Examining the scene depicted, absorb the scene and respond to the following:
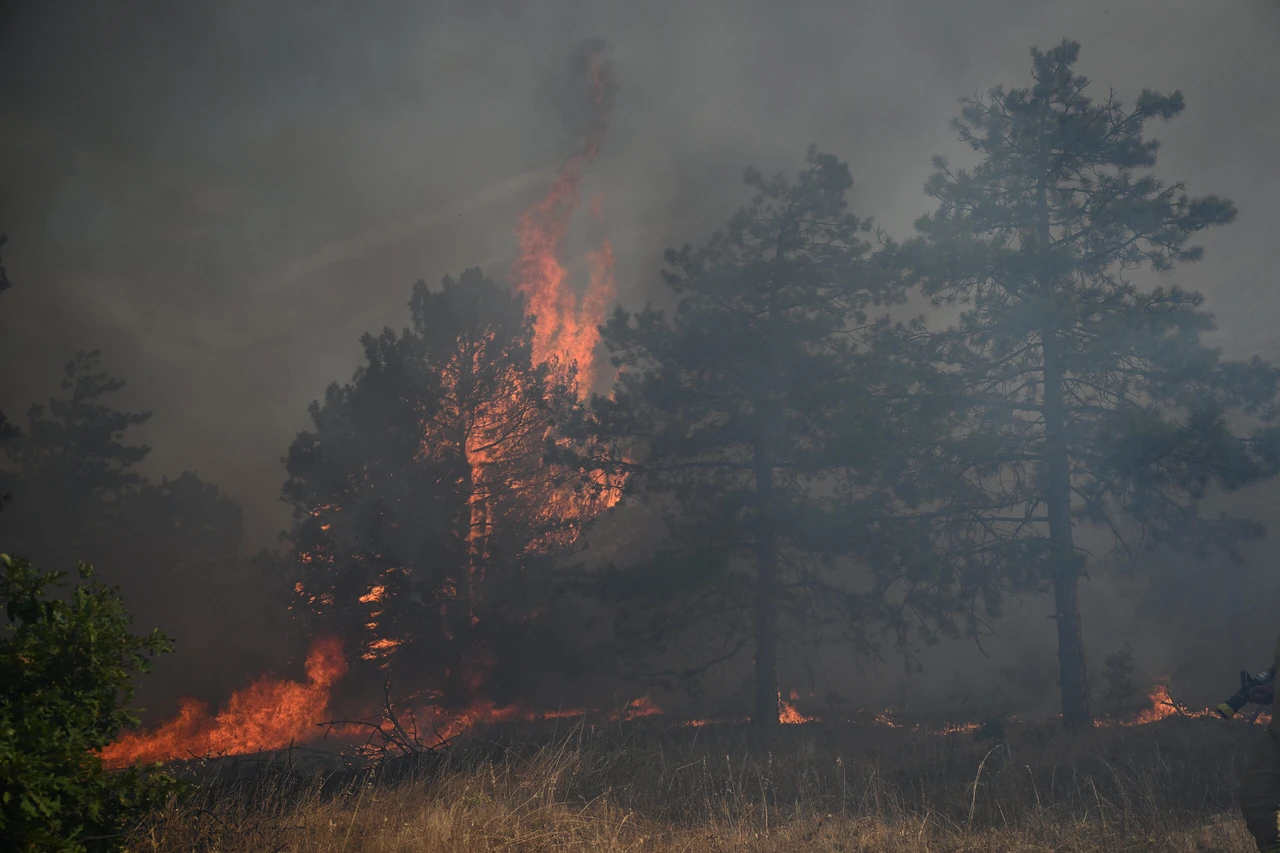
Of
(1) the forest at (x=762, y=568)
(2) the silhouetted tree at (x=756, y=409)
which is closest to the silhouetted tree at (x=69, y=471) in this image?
(1) the forest at (x=762, y=568)

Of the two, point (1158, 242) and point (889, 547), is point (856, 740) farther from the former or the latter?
point (1158, 242)

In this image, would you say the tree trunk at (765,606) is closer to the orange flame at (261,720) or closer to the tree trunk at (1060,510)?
the tree trunk at (1060,510)

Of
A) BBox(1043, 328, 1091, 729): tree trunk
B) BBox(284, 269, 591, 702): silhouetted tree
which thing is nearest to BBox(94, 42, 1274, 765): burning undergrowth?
BBox(284, 269, 591, 702): silhouetted tree

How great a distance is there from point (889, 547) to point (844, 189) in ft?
30.9

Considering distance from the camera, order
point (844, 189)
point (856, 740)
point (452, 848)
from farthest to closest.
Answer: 1. point (844, 189)
2. point (856, 740)
3. point (452, 848)

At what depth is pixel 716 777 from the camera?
10633 millimetres

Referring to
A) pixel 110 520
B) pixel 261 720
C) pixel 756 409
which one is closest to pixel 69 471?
pixel 110 520

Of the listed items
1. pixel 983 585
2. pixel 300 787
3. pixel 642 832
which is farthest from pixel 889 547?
pixel 300 787

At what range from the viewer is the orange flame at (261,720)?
2477 cm

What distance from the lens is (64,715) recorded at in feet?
13.1

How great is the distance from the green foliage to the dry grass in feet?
4.85

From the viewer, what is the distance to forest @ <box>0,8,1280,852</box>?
6.98 meters

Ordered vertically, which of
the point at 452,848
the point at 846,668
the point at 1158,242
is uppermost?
the point at 1158,242

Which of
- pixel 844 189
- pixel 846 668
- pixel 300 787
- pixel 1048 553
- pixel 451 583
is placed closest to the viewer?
pixel 300 787
